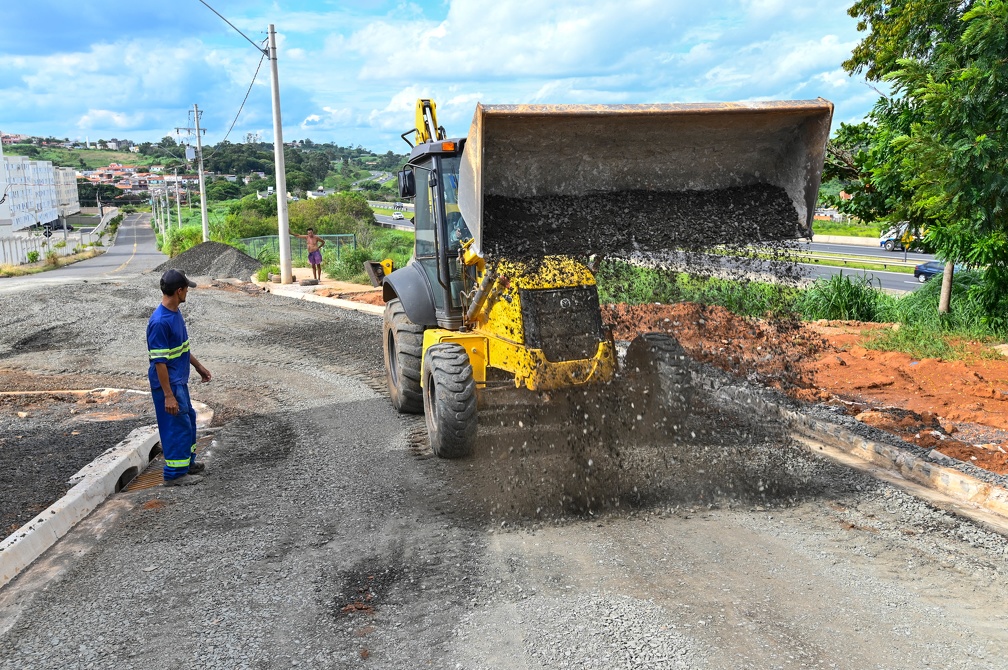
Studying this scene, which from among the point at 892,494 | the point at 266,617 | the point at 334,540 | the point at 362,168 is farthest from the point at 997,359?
the point at 362,168

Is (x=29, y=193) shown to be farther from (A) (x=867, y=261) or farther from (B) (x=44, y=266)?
(A) (x=867, y=261)

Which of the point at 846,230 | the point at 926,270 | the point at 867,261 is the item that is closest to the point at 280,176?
the point at 926,270

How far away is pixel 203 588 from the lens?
14.5 ft

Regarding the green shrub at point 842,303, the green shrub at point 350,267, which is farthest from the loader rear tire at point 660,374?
the green shrub at point 350,267

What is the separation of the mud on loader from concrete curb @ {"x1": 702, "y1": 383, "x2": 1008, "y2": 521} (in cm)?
152

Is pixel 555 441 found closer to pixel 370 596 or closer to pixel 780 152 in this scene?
pixel 370 596

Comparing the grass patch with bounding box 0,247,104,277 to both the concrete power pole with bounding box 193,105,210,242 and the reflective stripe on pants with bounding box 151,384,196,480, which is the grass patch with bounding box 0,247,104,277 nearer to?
the concrete power pole with bounding box 193,105,210,242

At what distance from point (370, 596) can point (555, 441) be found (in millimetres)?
2608

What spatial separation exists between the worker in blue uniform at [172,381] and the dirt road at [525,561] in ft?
0.98

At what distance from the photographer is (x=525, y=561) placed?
183 inches

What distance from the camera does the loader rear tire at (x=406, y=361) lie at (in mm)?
7434

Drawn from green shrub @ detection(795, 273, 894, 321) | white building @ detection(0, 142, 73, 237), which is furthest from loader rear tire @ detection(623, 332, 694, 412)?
white building @ detection(0, 142, 73, 237)

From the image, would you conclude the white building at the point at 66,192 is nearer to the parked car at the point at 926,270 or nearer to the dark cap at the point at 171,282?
the parked car at the point at 926,270

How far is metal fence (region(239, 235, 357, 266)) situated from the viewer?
28.7 meters
